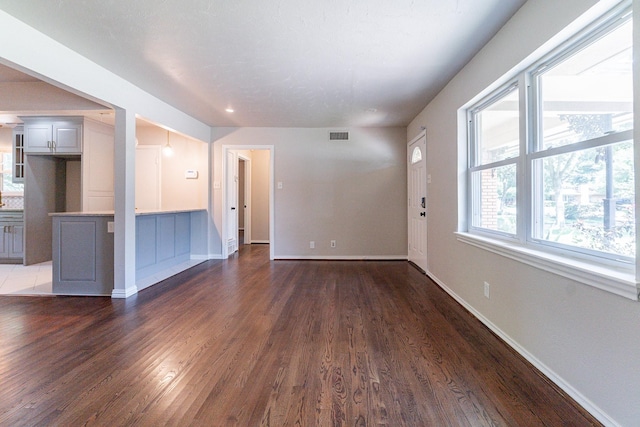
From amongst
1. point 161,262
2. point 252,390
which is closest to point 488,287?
point 252,390

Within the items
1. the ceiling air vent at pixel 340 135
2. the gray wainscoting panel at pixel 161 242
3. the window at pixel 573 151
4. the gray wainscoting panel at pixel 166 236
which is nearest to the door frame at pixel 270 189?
the gray wainscoting panel at pixel 161 242

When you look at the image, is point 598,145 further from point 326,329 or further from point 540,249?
point 326,329

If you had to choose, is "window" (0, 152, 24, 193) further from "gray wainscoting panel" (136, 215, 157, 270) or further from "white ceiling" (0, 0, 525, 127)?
"white ceiling" (0, 0, 525, 127)

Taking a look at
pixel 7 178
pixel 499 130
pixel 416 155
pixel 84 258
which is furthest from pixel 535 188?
pixel 7 178

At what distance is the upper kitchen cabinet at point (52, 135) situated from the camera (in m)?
4.67

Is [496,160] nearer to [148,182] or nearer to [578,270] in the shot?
Answer: [578,270]

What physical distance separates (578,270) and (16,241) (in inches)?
→ 285

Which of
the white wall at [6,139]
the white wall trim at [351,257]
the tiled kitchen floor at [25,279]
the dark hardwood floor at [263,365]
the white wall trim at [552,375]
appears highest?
the white wall at [6,139]

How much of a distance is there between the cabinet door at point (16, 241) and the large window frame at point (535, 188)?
21.9 feet

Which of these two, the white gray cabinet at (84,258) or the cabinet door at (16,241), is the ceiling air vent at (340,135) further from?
the cabinet door at (16,241)

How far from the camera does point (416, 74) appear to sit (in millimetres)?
3203

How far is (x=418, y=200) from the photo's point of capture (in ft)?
16.1

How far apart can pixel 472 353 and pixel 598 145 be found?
4.89ft

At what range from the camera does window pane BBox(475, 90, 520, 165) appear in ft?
7.89
